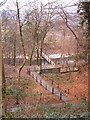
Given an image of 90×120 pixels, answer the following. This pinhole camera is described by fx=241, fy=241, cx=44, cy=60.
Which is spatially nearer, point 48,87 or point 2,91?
point 2,91

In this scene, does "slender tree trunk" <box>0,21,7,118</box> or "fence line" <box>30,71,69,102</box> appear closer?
"slender tree trunk" <box>0,21,7,118</box>

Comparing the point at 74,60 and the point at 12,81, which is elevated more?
the point at 74,60

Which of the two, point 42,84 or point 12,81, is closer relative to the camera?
point 12,81

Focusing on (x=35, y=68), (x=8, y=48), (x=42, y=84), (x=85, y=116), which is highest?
(x=8, y=48)

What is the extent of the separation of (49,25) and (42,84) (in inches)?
26.8

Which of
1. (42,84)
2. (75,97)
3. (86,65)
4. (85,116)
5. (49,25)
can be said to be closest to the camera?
(85,116)

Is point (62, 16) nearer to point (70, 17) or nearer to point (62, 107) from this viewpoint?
point (70, 17)

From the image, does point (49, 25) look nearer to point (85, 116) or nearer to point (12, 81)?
point (12, 81)

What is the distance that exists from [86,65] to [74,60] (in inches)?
8.5

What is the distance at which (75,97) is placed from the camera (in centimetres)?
238

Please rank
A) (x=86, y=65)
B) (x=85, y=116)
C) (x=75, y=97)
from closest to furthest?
(x=85, y=116) → (x=86, y=65) → (x=75, y=97)

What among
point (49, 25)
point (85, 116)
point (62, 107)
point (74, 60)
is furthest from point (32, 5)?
point (85, 116)

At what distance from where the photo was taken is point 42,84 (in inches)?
108

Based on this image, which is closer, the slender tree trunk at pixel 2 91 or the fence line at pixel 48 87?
the slender tree trunk at pixel 2 91
